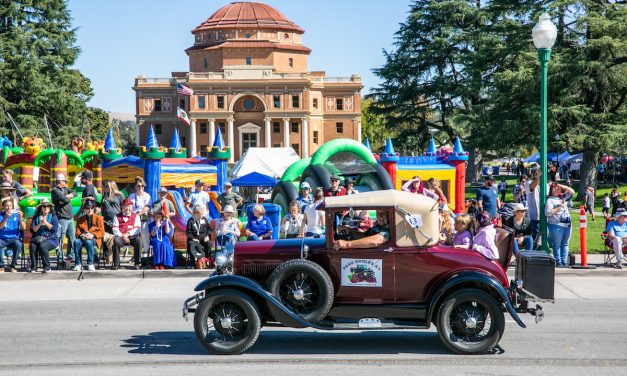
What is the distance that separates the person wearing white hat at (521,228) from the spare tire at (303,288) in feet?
23.8

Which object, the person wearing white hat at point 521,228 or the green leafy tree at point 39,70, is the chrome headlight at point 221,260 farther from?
the green leafy tree at point 39,70

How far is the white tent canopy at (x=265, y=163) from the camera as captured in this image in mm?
33281

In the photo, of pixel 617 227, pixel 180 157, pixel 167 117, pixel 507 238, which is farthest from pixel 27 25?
pixel 507 238

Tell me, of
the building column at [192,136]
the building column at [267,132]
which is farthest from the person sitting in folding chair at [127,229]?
the building column at [267,132]

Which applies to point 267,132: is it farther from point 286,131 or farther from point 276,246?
point 276,246

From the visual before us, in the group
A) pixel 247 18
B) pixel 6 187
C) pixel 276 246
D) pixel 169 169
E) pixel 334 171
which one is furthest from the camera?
pixel 247 18

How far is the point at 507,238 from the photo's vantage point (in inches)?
424

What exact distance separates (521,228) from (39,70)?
55200 mm

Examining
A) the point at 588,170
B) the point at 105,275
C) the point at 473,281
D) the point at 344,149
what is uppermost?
the point at 344,149

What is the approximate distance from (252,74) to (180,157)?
81531 millimetres

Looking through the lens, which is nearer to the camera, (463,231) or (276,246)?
(276,246)

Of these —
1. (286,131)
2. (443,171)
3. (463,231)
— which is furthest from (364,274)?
(286,131)

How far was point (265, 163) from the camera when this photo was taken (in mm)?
33906

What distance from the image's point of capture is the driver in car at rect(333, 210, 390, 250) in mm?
9859
